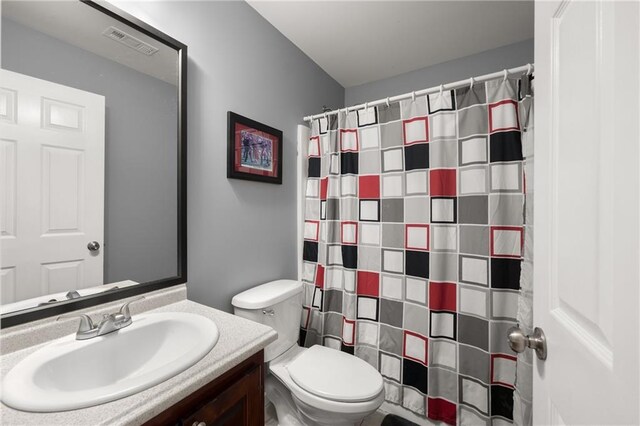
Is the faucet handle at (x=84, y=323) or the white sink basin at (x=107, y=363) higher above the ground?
the faucet handle at (x=84, y=323)

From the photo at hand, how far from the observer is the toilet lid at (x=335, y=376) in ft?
3.74

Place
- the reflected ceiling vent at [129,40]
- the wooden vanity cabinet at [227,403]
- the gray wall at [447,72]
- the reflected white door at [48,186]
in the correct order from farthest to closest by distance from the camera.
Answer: the gray wall at [447,72] < the reflected ceiling vent at [129,40] < the reflected white door at [48,186] < the wooden vanity cabinet at [227,403]

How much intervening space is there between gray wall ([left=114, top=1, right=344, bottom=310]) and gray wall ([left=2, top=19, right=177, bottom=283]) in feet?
0.39

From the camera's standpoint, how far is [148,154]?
3.46 ft

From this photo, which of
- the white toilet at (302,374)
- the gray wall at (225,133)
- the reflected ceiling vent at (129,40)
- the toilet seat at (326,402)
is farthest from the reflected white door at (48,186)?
the toilet seat at (326,402)

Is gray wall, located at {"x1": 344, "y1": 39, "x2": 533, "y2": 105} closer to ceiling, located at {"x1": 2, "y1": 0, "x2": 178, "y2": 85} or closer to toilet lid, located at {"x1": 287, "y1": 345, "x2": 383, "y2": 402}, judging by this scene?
ceiling, located at {"x1": 2, "y1": 0, "x2": 178, "y2": 85}

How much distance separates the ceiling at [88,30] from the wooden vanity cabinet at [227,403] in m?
1.11

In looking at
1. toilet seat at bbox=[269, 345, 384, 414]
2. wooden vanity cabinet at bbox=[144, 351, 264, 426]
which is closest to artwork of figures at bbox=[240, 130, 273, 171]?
wooden vanity cabinet at bbox=[144, 351, 264, 426]

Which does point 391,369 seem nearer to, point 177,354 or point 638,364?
point 177,354

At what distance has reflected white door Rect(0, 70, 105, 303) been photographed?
74 centimetres

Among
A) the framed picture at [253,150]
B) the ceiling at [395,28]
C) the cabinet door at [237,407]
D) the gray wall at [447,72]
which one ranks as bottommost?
the cabinet door at [237,407]

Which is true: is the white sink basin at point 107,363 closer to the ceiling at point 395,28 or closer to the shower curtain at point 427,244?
the shower curtain at point 427,244

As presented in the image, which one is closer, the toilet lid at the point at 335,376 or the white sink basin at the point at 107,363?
the white sink basin at the point at 107,363

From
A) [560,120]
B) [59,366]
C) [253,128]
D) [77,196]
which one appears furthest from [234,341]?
[253,128]
